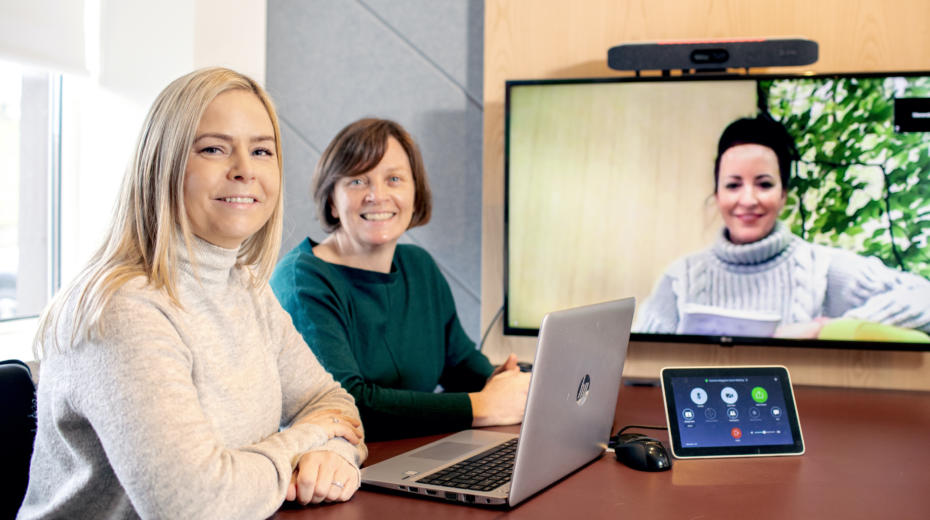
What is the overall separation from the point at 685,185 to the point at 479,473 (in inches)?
54.3

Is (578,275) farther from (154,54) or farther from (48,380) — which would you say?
(48,380)

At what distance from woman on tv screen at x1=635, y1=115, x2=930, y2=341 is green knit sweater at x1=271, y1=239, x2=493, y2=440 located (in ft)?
2.19

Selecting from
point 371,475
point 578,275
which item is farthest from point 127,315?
point 578,275

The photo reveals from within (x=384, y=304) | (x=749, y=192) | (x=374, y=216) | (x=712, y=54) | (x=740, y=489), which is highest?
(x=712, y=54)

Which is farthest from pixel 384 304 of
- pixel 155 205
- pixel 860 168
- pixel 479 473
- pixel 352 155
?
pixel 860 168

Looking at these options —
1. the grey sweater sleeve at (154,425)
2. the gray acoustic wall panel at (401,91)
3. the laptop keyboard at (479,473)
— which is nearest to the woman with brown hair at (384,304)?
the laptop keyboard at (479,473)

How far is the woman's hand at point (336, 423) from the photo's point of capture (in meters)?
1.38

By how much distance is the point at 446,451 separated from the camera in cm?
151

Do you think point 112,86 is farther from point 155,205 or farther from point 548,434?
point 548,434

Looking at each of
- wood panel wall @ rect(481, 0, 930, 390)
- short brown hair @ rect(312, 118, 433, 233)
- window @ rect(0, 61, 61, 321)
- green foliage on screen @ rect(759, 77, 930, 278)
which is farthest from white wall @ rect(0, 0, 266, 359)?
green foliage on screen @ rect(759, 77, 930, 278)

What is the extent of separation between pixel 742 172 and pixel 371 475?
154cm

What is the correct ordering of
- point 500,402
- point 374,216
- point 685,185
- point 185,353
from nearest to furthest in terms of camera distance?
point 185,353 → point 500,402 → point 374,216 → point 685,185

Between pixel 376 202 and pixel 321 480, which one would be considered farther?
pixel 376 202

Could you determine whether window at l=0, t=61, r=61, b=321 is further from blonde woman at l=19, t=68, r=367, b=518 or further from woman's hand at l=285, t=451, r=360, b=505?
woman's hand at l=285, t=451, r=360, b=505
